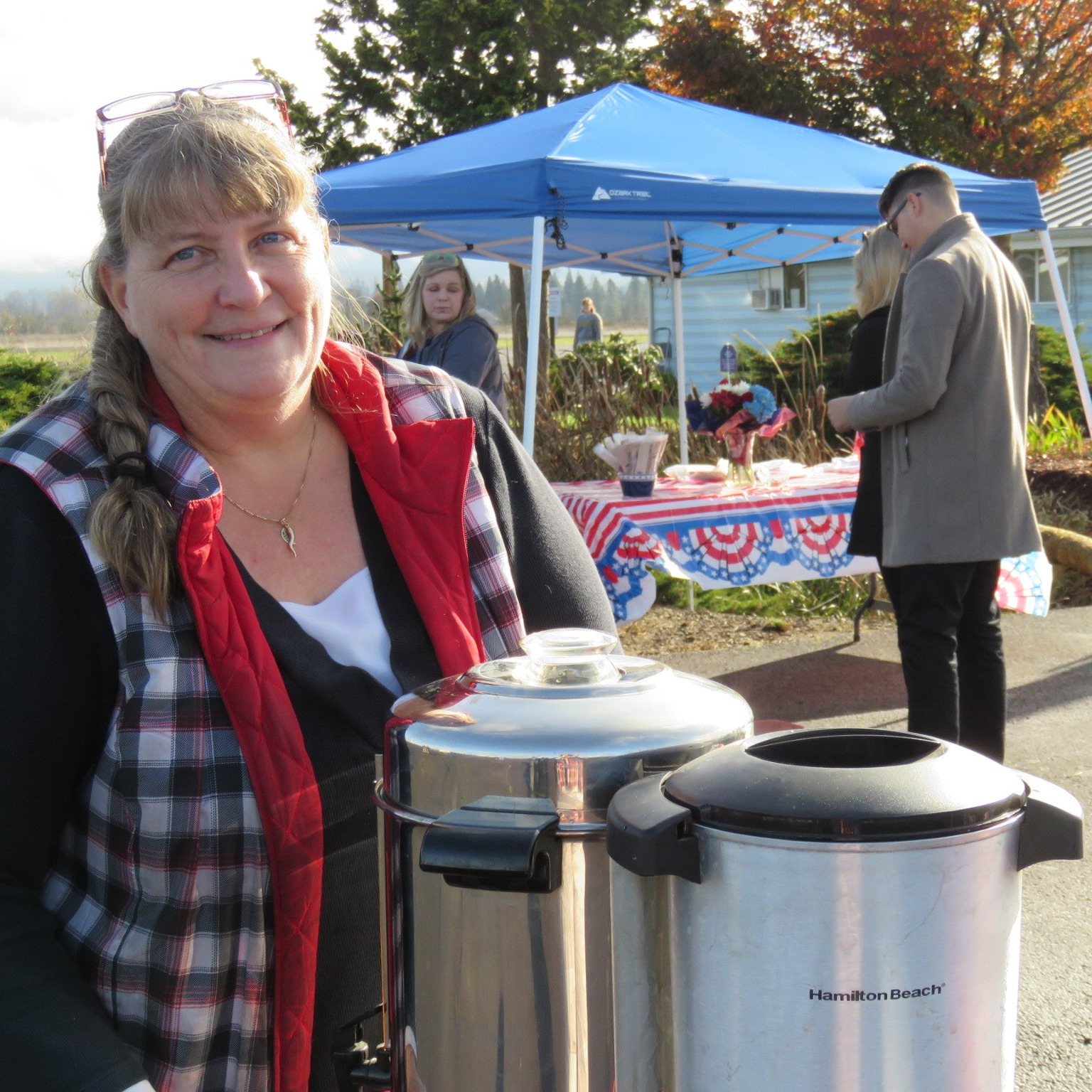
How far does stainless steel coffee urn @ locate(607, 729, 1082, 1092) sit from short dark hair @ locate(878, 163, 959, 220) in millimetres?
3263

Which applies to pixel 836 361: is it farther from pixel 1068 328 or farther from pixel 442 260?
pixel 442 260

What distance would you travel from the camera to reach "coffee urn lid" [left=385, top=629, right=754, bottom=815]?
2.67 feet

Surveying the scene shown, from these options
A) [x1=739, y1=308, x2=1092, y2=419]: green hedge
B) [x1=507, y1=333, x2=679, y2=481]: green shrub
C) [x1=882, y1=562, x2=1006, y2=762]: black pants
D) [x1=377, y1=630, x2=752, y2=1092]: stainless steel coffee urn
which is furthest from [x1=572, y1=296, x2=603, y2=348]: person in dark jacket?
[x1=377, y1=630, x2=752, y2=1092]: stainless steel coffee urn

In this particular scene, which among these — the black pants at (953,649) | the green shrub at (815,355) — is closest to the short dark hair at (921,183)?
the black pants at (953,649)

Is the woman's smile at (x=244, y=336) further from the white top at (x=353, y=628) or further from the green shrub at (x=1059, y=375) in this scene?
the green shrub at (x=1059, y=375)

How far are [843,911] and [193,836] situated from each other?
0.76 m

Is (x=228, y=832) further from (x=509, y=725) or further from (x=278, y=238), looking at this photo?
(x=278, y=238)

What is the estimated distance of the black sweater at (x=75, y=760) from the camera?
1.01 m

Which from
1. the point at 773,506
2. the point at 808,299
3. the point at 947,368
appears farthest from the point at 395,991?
the point at 808,299

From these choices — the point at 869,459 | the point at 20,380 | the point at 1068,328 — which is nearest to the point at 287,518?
the point at 869,459

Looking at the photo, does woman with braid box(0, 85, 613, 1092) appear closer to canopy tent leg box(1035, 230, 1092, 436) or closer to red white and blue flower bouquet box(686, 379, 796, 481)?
red white and blue flower bouquet box(686, 379, 796, 481)

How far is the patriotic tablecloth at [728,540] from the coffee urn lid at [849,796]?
3.79 metres

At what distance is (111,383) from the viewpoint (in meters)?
Result: 1.33

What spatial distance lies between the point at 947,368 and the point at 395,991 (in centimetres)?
302
